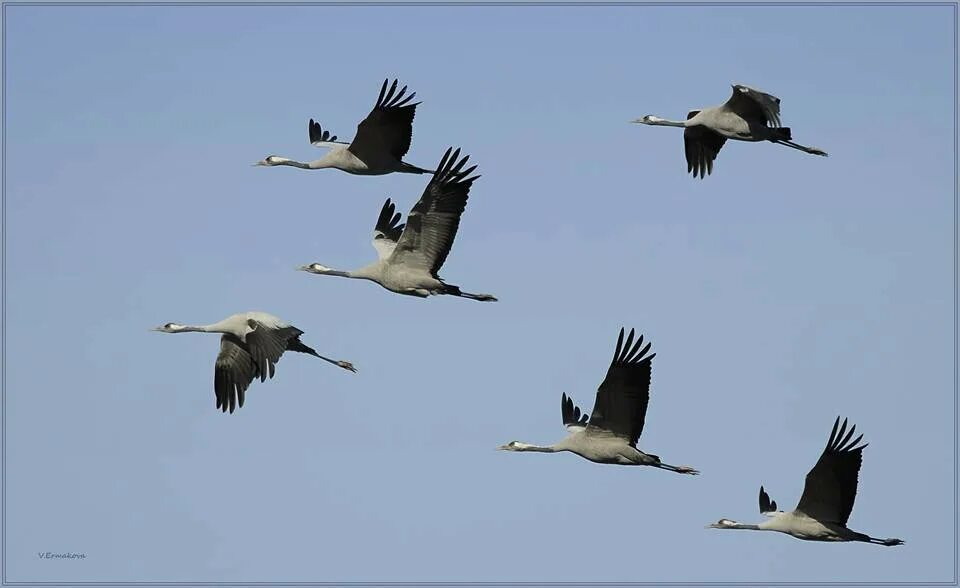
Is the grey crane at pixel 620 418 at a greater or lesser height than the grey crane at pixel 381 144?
lesser

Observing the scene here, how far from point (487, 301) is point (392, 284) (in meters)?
1.15

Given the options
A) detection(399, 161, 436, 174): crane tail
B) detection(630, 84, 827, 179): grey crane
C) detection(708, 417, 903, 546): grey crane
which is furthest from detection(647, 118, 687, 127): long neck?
detection(708, 417, 903, 546): grey crane

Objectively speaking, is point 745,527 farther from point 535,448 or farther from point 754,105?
point 754,105

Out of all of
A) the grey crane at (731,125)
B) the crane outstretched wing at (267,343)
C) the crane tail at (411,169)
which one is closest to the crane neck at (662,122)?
the grey crane at (731,125)

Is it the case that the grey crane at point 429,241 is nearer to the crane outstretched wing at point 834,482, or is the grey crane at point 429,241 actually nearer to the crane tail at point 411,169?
the crane tail at point 411,169

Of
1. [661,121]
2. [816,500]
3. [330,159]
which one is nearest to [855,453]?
[816,500]

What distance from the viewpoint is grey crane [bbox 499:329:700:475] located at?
16062mm

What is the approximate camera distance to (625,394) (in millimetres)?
16328

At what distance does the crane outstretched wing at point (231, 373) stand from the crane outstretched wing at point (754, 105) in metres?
6.36

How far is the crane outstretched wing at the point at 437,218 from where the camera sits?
56.3ft

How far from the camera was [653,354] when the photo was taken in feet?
52.5

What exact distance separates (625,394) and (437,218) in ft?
9.04

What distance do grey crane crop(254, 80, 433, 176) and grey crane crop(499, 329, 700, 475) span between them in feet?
13.7

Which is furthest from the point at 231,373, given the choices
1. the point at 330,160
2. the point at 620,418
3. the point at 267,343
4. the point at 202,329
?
the point at 620,418
